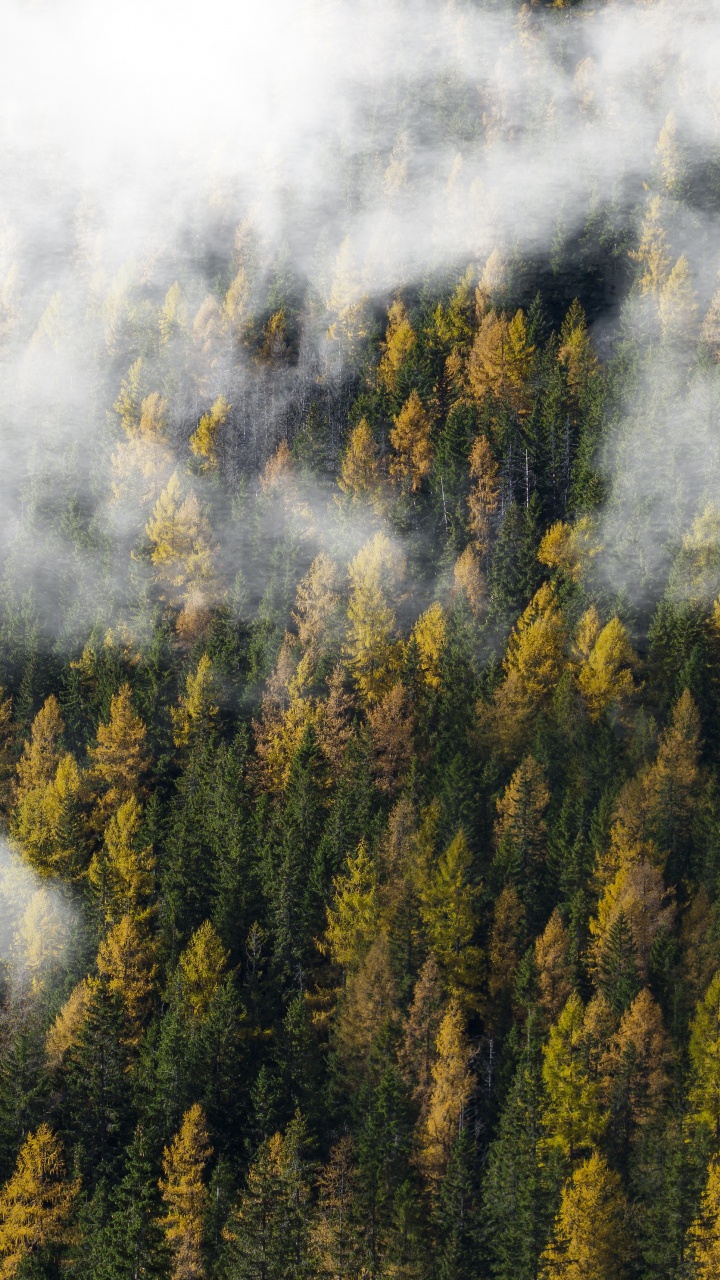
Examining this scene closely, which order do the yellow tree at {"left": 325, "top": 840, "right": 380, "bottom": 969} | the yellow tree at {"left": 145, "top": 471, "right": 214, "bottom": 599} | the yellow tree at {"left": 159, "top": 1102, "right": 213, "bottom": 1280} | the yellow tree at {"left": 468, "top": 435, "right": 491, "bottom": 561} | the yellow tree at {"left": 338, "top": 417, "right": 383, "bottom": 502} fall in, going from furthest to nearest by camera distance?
the yellow tree at {"left": 338, "top": 417, "right": 383, "bottom": 502} < the yellow tree at {"left": 145, "top": 471, "right": 214, "bottom": 599} < the yellow tree at {"left": 468, "top": 435, "right": 491, "bottom": 561} < the yellow tree at {"left": 325, "top": 840, "right": 380, "bottom": 969} < the yellow tree at {"left": 159, "top": 1102, "right": 213, "bottom": 1280}

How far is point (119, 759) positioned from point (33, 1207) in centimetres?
2922

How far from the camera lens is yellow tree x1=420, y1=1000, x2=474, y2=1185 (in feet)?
177

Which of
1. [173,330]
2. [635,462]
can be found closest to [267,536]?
[635,462]

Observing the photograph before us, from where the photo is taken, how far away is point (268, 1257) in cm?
4944

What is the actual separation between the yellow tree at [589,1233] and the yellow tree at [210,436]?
217 feet

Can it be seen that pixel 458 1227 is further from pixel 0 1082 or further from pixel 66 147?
pixel 66 147

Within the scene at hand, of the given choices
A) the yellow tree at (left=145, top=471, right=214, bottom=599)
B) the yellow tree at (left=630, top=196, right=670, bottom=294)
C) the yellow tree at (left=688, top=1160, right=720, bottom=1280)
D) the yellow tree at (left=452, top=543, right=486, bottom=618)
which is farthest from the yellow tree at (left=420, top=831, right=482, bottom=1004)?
the yellow tree at (left=630, top=196, right=670, bottom=294)

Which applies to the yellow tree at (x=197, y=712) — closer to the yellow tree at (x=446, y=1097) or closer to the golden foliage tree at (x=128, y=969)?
the golden foliage tree at (x=128, y=969)

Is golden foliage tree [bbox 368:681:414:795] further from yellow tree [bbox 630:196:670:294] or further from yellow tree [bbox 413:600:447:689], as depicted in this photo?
yellow tree [bbox 630:196:670:294]

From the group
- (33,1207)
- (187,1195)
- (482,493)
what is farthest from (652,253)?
(33,1207)

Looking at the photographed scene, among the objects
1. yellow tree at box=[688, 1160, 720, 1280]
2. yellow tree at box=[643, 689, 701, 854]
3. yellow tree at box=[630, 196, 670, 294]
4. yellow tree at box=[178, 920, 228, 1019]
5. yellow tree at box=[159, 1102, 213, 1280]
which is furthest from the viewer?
yellow tree at box=[630, 196, 670, 294]

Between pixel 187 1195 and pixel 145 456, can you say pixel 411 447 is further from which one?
pixel 187 1195

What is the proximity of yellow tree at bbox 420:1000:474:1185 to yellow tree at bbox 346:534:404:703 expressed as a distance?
85.1ft

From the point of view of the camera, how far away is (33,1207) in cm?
5522
